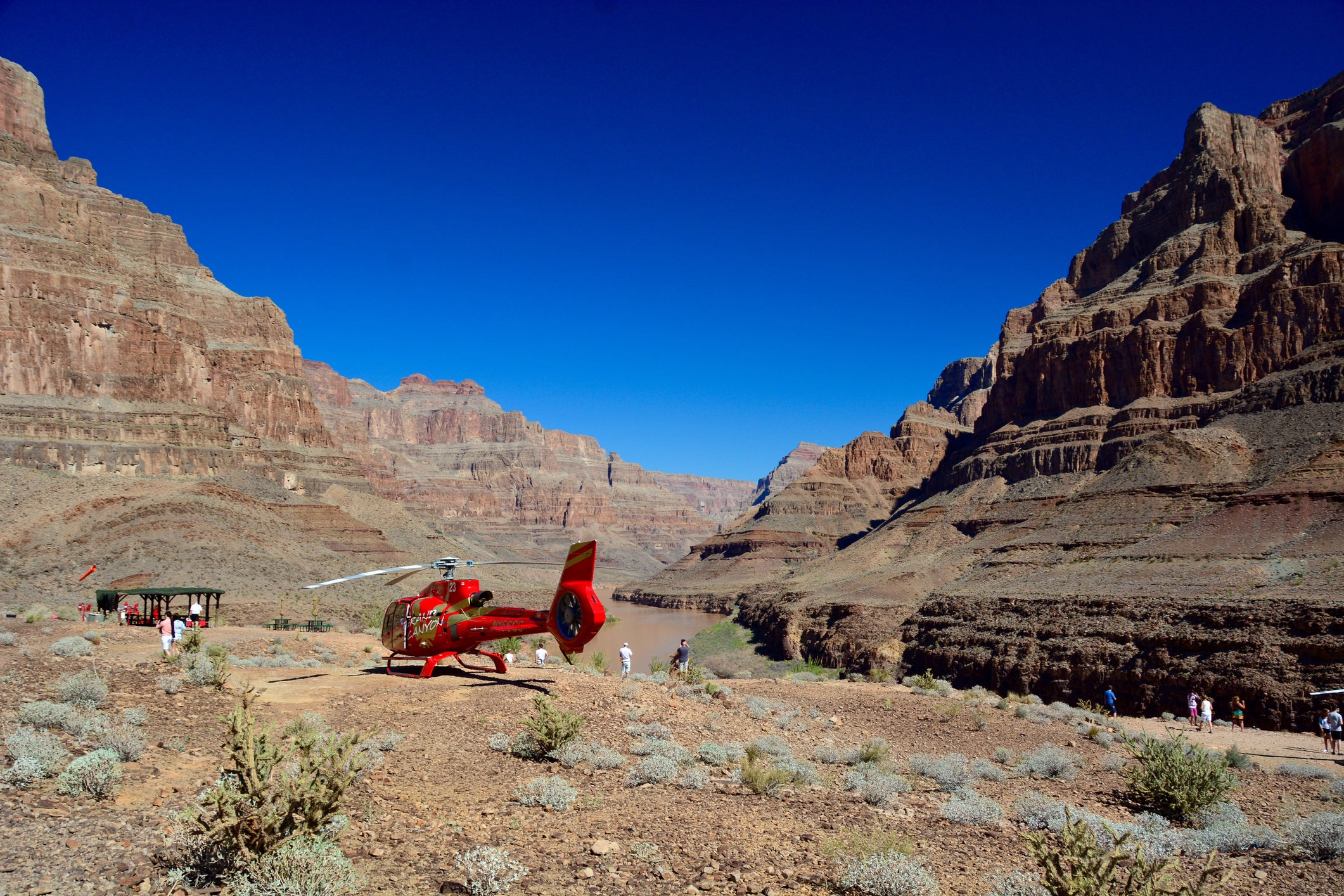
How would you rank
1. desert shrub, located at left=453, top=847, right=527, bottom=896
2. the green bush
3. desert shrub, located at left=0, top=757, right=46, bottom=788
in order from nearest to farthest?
desert shrub, located at left=453, top=847, right=527, bottom=896
desert shrub, located at left=0, top=757, right=46, bottom=788
the green bush

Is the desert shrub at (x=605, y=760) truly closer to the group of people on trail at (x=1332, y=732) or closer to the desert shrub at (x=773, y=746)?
the desert shrub at (x=773, y=746)

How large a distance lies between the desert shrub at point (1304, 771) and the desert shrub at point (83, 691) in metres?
21.5

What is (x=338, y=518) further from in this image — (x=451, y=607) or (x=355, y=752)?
(x=355, y=752)

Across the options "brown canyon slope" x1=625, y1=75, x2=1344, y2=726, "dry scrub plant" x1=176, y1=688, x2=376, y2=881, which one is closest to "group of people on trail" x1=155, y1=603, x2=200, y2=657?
"dry scrub plant" x1=176, y1=688, x2=376, y2=881

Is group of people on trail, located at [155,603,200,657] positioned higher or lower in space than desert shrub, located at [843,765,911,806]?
higher

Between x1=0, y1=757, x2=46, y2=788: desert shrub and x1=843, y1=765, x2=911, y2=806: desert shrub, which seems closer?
x1=0, y1=757, x2=46, y2=788: desert shrub

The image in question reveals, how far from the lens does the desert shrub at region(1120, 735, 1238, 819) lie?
11492mm

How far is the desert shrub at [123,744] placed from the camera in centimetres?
912

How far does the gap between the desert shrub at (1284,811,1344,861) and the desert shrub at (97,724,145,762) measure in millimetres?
13457

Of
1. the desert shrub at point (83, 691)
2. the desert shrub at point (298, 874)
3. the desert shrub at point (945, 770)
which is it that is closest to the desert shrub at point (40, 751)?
the desert shrub at point (83, 691)

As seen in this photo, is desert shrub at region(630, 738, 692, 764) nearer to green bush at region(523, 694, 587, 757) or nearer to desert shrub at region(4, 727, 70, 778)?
green bush at region(523, 694, 587, 757)

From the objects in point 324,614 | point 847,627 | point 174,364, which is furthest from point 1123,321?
point 174,364

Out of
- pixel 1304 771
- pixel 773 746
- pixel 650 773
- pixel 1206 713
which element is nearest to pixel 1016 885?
pixel 650 773

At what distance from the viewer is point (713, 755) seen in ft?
41.6
